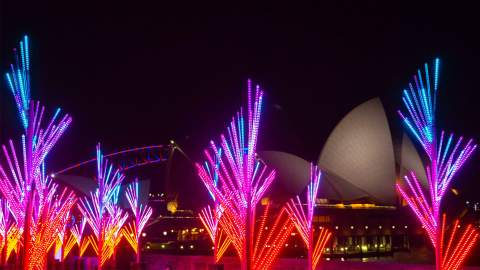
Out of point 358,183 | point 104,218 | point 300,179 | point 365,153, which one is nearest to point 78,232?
point 104,218

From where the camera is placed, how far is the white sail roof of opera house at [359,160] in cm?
4309

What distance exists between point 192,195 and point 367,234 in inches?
822

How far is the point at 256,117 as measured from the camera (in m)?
12.6

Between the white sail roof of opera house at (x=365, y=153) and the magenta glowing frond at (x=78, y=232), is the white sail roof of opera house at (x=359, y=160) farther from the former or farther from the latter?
the magenta glowing frond at (x=78, y=232)

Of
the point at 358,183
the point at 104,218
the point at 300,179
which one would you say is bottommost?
the point at 104,218

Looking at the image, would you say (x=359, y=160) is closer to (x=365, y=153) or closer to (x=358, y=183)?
(x=365, y=153)

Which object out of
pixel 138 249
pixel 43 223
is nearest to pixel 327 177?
pixel 138 249

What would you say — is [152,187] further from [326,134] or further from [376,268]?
[376,268]

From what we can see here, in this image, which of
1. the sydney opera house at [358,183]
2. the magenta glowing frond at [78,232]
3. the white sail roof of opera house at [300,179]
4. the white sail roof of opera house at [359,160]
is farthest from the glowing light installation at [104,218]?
the sydney opera house at [358,183]

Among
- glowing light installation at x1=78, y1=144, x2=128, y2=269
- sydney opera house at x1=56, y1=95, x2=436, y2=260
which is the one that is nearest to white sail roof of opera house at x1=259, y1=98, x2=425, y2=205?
sydney opera house at x1=56, y1=95, x2=436, y2=260

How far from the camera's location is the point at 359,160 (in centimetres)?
4484

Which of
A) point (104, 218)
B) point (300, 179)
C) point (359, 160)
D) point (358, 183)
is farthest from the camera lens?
point (300, 179)

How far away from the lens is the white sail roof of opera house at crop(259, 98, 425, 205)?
43.1 m

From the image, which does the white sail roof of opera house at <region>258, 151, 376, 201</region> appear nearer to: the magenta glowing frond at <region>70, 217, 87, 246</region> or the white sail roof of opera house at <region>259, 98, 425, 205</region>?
the white sail roof of opera house at <region>259, 98, 425, 205</region>
